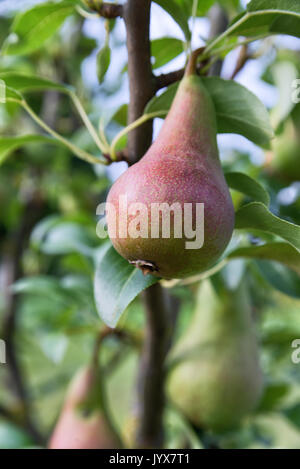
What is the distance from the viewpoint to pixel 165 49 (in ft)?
1.37

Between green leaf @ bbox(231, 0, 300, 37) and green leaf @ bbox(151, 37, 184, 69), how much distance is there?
7cm

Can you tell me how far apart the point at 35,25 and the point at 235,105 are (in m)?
0.22

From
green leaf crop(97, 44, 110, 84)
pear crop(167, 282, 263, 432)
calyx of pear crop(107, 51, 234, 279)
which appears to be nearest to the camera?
calyx of pear crop(107, 51, 234, 279)

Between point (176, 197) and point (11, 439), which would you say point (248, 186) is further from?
point (11, 439)

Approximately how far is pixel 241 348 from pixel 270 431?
38 cm

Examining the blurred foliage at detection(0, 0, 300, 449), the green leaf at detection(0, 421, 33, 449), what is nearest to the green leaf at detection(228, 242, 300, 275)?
the blurred foliage at detection(0, 0, 300, 449)

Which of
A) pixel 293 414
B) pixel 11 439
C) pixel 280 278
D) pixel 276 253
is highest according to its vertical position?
pixel 276 253

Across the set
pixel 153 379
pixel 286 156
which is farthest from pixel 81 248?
pixel 286 156

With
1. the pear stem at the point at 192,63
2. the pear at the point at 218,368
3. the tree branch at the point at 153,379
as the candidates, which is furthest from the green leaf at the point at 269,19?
the pear at the point at 218,368

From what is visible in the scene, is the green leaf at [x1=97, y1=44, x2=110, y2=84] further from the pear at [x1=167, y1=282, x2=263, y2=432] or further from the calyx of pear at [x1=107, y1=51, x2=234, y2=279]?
the pear at [x1=167, y1=282, x2=263, y2=432]

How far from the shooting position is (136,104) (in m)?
0.36

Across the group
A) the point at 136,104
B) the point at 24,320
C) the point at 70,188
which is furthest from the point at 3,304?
the point at 136,104

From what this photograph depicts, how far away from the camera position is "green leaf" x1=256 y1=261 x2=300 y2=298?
21.2 inches

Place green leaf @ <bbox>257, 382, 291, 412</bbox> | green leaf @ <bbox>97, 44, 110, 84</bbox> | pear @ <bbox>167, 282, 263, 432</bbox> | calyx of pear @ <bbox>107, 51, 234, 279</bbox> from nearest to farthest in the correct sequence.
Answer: calyx of pear @ <bbox>107, 51, 234, 279</bbox> < green leaf @ <bbox>97, 44, 110, 84</bbox> < pear @ <bbox>167, 282, 263, 432</bbox> < green leaf @ <bbox>257, 382, 291, 412</bbox>
